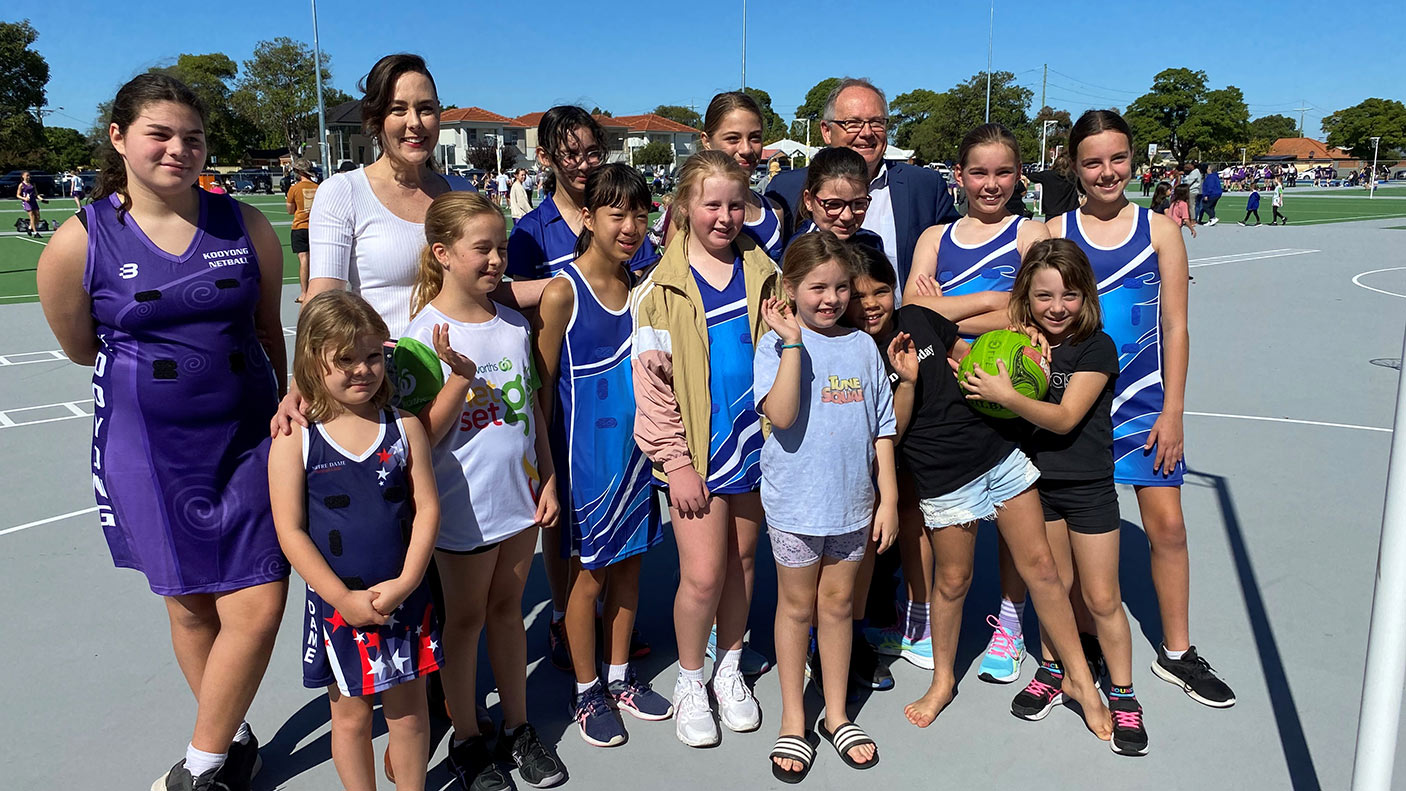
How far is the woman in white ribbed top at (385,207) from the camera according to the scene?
294cm

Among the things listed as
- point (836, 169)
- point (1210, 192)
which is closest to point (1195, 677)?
point (836, 169)

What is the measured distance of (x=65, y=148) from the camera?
74000mm

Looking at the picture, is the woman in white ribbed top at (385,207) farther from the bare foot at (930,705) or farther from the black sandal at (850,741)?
the bare foot at (930,705)

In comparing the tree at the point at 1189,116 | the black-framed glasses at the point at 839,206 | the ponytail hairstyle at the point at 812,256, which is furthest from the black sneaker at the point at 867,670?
the tree at the point at 1189,116

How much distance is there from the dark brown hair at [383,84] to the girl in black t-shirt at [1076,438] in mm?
2122

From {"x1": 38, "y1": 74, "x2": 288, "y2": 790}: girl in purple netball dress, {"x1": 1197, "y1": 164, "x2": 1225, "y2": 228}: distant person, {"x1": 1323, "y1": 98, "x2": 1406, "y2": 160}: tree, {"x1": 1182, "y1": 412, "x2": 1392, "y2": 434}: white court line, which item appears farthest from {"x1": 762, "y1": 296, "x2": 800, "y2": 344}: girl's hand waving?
{"x1": 1323, "y1": 98, "x2": 1406, "y2": 160}: tree

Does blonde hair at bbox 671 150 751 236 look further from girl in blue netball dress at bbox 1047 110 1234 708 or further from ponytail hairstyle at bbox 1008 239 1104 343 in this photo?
girl in blue netball dress at bbox 1047 110 1234 708

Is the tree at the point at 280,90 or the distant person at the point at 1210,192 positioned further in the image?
the tree at the point at 280,90

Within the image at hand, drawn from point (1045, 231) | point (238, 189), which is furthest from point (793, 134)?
point (1045, 231)

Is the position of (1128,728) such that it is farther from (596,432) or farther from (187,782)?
(187,782)

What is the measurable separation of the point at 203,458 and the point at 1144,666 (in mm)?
3489

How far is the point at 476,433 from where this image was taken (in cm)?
283

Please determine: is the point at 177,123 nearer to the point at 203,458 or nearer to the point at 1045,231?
the point at 203,458

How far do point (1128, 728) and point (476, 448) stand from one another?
7.75ft
